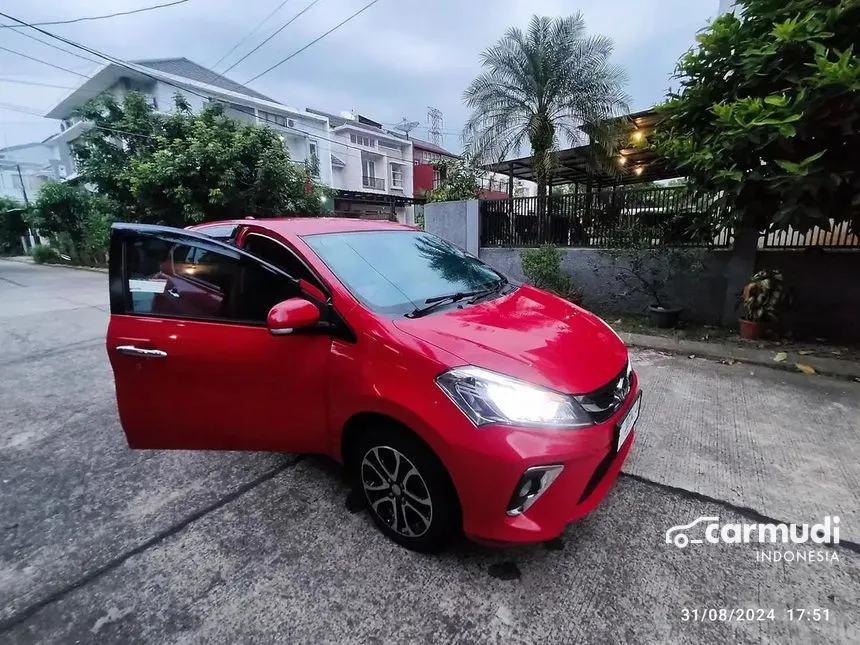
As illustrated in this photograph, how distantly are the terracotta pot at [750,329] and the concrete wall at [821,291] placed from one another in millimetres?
527

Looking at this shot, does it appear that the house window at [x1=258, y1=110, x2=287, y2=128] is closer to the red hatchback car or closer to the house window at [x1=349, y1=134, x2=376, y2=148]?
the house window at [x1=349, y1=134, x2=376, y2=148]

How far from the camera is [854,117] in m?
3.18

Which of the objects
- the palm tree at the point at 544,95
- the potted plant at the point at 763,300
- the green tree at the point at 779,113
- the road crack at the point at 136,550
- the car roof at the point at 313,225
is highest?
the palm tree at the point at 544,95

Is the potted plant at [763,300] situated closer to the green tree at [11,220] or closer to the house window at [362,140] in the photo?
the house window at [362,140]

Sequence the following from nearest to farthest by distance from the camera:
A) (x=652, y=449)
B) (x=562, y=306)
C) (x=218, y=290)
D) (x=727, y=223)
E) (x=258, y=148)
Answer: (x=218, y=290) < (x=562, y=306) < (x=652, y=449) < (x=727, y=223) < (x=258, y=148)

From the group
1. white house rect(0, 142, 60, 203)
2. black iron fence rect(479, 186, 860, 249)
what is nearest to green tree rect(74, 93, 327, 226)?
black iron fence rect(479, 186, 860, 249)

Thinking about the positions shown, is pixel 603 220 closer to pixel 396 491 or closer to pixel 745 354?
pixel 745 354

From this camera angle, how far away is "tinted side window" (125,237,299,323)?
2.09 metres

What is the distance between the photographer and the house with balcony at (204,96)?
58.4 ft

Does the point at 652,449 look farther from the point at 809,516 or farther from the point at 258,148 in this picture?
the point at 258,148

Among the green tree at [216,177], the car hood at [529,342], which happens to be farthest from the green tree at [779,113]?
the green tree at [216,177]

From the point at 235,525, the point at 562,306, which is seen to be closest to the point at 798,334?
the point at 562,306

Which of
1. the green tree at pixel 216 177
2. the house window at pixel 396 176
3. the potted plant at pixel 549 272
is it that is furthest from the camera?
the house window at pixel 396 176

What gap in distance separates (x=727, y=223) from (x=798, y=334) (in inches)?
68.5
